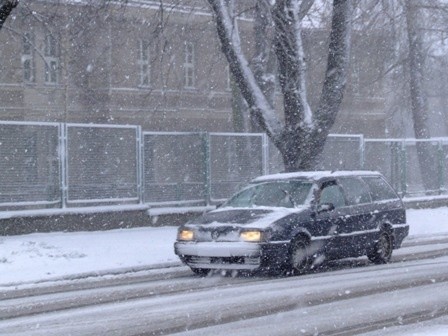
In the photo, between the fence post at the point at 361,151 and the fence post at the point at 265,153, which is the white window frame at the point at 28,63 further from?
the fence post at the point at 265,153

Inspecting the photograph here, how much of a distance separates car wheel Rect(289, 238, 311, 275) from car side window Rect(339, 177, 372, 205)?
176 cm

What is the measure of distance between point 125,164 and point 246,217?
8.20 m

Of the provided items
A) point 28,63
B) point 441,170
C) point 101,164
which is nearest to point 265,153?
point 101,164

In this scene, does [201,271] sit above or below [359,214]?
below

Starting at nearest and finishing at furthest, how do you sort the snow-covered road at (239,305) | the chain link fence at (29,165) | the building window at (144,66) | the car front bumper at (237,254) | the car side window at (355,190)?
the snow-covered road at (239,305) < the car front bumper at (237,254) < the car side window at (355,190) < the chain link fence at (29,165) < the building window at (144,66)

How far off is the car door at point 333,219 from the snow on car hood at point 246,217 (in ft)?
1.49

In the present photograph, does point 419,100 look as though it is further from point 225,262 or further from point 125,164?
point 225,262

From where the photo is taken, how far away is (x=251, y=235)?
15.5 m

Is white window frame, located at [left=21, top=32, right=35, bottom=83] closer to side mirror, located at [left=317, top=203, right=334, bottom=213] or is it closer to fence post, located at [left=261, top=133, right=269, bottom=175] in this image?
fence post, located at [left=261, top=133, right=269, bottom=175]

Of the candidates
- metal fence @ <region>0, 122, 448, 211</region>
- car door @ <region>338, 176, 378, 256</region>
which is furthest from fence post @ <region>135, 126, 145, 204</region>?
car door @ <region>338, 176, 378, 256</region>

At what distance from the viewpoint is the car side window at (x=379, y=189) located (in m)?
18.5

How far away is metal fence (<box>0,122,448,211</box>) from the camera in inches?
849

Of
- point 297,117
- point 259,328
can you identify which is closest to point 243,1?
point 297,117

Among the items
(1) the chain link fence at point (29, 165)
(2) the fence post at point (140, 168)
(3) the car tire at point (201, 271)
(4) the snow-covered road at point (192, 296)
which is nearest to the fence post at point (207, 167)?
(2) the fence post at point (140, 168)
